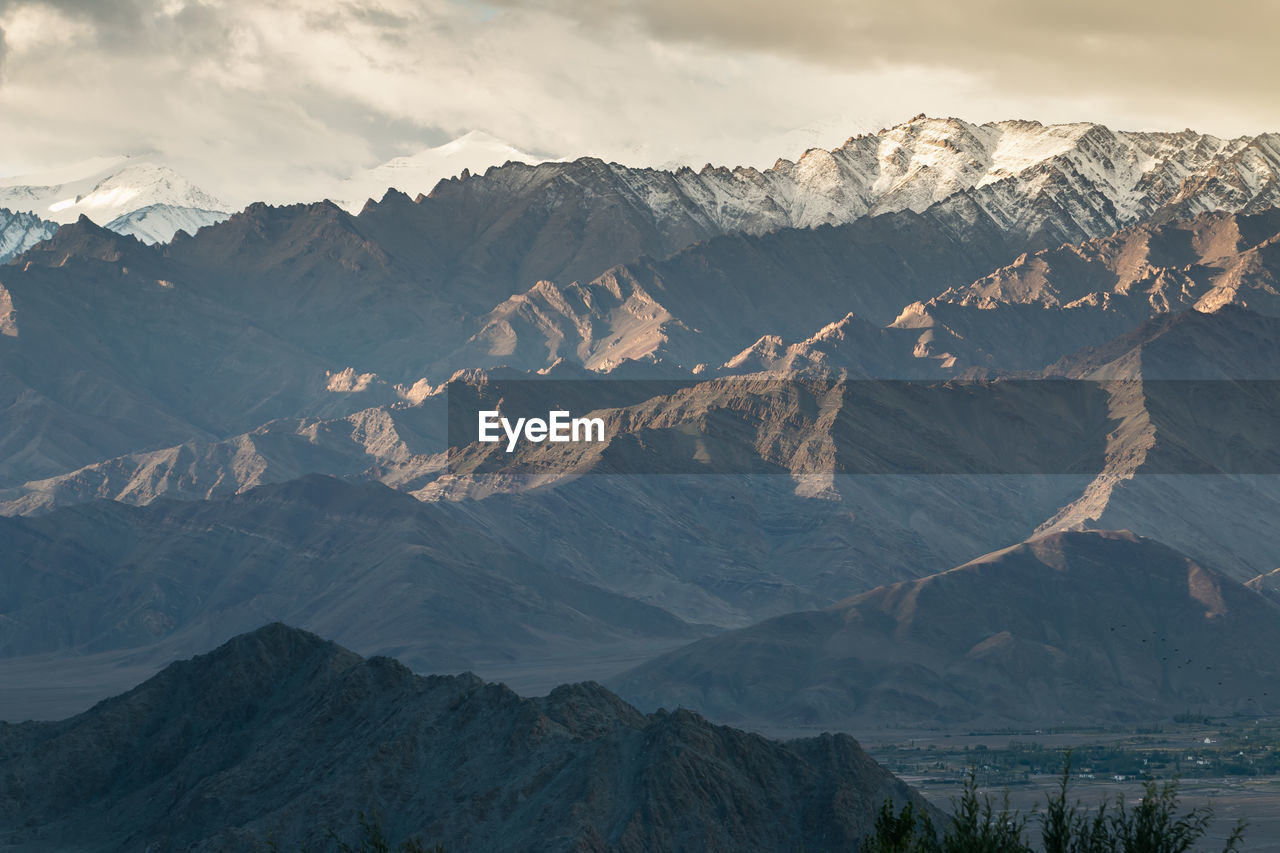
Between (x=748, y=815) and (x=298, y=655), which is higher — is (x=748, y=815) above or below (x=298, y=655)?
below

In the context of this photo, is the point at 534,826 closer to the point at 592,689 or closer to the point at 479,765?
the point at 479,765

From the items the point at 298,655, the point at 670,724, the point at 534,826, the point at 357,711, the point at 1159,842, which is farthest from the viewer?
the point at 298,655

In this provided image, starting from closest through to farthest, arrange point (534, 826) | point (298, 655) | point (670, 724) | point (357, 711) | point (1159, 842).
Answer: point (1159, 842) < point (534, 826) < point (670, 724) < point (357, 711) < point (298, 655)

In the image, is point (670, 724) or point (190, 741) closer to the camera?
point (670, 724)

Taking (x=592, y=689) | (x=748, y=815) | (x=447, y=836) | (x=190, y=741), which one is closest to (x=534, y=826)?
(x=447, y=836)

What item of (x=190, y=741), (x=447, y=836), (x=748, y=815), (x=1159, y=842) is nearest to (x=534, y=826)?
(x=447, y=836)

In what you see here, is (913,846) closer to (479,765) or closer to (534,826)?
(534,826)
